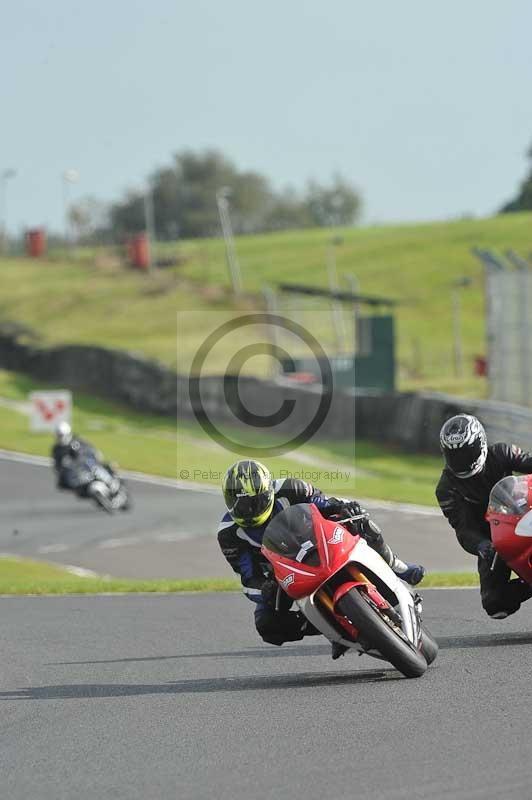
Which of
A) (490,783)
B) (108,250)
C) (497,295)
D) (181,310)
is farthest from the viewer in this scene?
(108,250)

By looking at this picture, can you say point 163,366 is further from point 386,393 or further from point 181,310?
point 181,310

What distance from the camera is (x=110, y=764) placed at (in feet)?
21.2

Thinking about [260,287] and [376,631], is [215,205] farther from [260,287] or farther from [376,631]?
[376,631]

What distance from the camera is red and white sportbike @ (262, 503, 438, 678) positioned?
7902 millimetres

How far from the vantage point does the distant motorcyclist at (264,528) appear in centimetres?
878

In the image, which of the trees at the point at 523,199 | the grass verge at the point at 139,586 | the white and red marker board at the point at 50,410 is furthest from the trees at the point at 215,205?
the grass verge at the point at 139,586

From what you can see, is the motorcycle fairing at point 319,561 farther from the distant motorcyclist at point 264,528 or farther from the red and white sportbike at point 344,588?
the distant motorcyclist at point 264,528

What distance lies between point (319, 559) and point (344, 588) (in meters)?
0.22

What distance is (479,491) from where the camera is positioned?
9789 mm

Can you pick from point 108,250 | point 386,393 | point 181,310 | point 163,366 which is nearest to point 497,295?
point 386,393

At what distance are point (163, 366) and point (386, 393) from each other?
11568 millimetres

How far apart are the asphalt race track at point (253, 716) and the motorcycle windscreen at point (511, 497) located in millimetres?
862

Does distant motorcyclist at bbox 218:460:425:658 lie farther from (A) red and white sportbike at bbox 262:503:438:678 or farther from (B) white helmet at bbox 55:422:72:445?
(B) white helmet at bbox 55:422:72:445

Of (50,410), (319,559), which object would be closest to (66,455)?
(50,410)
